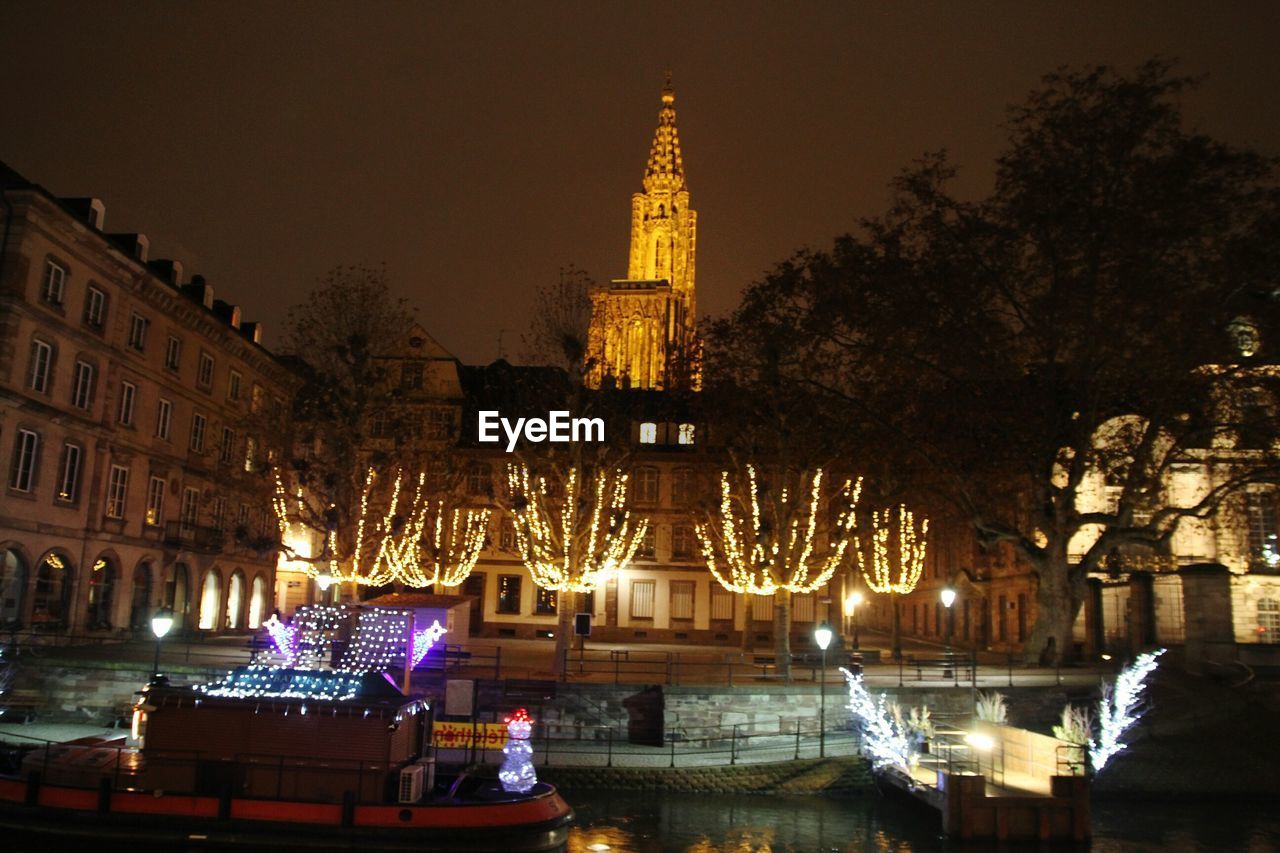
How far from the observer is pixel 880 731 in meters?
26.3

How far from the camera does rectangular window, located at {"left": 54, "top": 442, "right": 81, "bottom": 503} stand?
36.4 m

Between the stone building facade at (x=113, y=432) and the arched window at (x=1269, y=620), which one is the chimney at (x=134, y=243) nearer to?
the stone building facade at (x=113, y=432)

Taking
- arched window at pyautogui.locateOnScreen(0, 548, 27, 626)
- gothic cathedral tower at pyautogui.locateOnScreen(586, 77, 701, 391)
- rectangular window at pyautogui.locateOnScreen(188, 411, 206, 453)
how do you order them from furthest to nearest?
gothic cathedral tower at pyautogui.locateOnScreen(586, 77, 701, 391)
rectangular window at pyautogui.locateOnScreen(188, 411, 206, 453)
arched window at pyautogui.locateOnScreen(0, 548, 27, 626)

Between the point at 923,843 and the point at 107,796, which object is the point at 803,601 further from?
the point at 107,796

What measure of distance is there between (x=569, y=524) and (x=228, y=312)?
26.2 meters

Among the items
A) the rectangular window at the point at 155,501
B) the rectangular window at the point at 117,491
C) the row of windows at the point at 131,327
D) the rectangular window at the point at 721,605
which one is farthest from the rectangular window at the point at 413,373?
the rectangular window at the point at 721,605

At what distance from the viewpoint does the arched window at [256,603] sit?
52438 millimetres

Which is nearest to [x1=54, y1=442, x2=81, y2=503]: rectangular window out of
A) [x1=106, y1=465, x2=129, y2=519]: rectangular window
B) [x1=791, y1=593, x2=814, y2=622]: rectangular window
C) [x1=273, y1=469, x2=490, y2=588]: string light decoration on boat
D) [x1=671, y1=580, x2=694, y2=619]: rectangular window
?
[x1=106, y1=465, x2=129, y2=519]: rectangular window

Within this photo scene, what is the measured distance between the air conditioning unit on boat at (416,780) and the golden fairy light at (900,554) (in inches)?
908

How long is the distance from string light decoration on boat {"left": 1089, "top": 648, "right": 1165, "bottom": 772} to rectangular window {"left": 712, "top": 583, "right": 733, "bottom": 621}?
25.7 metres

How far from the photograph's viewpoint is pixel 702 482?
169 feet

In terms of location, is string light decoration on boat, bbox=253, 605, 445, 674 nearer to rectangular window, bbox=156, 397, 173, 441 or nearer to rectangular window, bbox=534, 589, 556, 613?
rectangular window, bbox=156, 397, 173, 441

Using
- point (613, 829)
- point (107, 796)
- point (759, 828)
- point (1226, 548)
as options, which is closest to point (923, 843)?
point (759, 828)

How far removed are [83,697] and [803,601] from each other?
3467 centimetres
